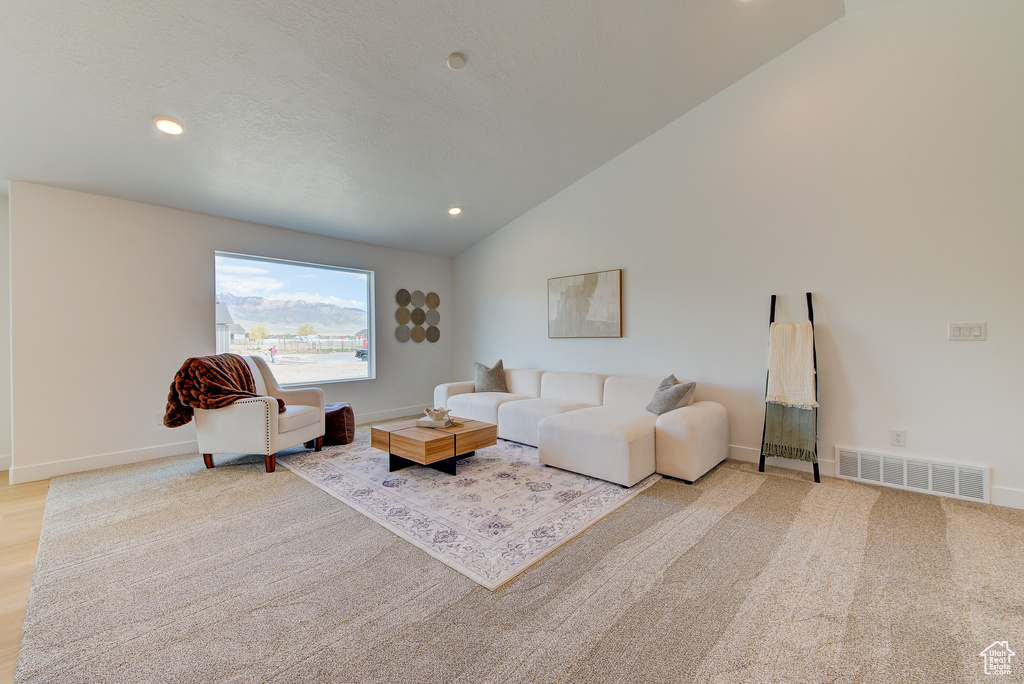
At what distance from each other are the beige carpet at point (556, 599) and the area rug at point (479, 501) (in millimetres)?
112

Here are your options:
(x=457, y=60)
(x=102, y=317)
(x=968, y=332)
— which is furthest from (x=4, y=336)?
(x=968, y=332)

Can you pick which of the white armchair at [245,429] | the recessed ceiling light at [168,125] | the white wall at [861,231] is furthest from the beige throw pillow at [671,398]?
the recessed ceiling light at [168,125]

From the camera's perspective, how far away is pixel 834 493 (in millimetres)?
2736

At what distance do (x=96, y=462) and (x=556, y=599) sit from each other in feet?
13.4

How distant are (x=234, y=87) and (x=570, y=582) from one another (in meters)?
3.42

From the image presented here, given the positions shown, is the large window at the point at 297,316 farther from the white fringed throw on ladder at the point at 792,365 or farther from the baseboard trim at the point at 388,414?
the white fringed throw on ladder at the point at 792,365

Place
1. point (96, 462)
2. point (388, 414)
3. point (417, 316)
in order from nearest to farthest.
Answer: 1. point (96, 462)
2. point (388, 414)
3. point (417, 316)

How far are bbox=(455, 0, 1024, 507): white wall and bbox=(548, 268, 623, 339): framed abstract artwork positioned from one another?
150 mm

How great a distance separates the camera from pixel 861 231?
291 centimetres

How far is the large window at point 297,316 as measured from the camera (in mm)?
4176

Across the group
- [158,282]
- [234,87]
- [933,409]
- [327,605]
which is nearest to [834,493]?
[933,409]

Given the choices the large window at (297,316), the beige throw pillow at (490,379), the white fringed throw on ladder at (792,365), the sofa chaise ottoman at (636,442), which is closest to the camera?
the sofa chaise ottoman at (636,442)

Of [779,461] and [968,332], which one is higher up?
[968,332]

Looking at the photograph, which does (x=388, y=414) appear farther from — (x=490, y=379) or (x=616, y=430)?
(x=616, y=430)
